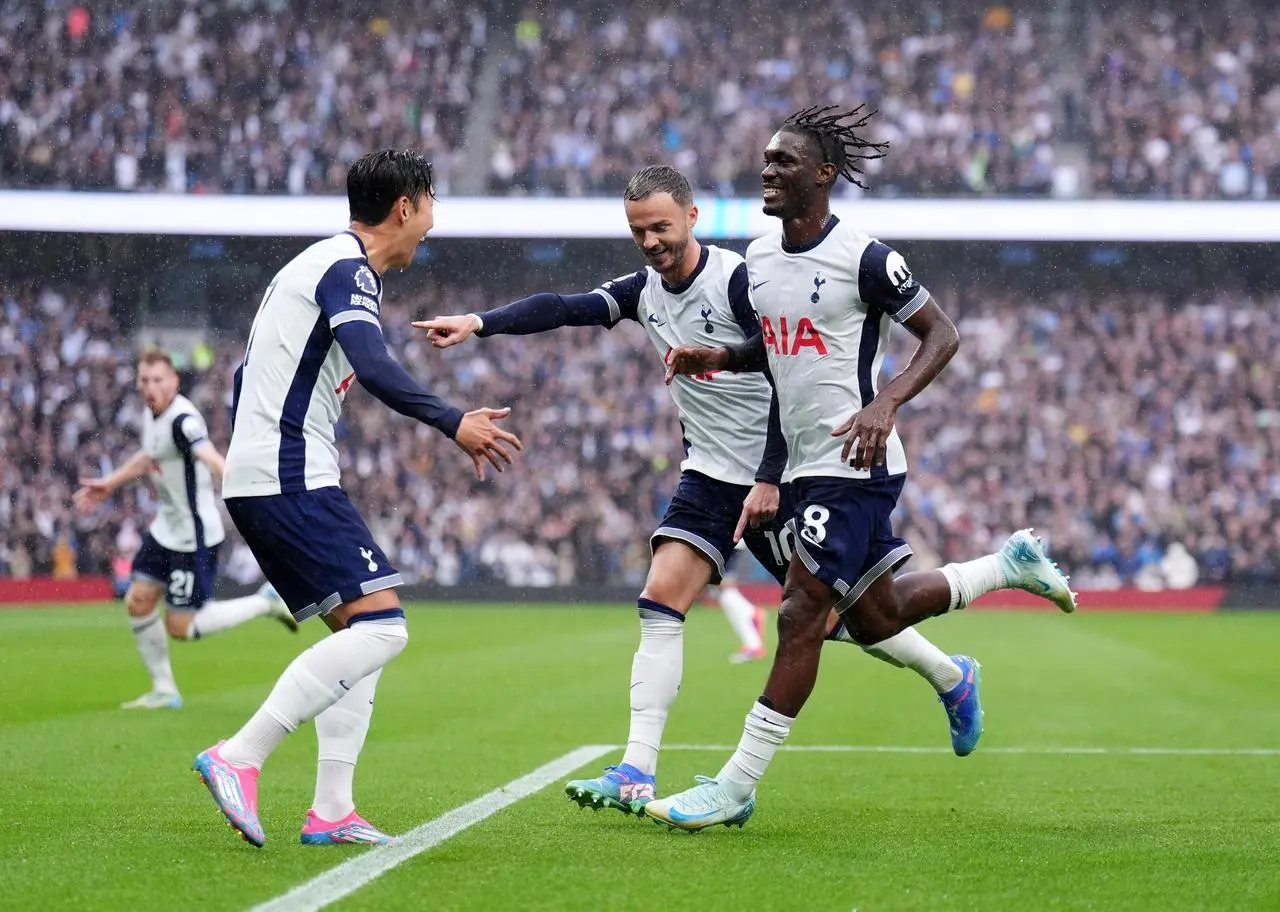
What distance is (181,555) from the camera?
10898mm

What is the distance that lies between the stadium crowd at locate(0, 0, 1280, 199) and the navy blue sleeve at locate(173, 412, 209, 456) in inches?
687

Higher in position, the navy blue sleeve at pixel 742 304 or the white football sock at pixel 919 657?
the navy blue sleeve at pixel 742 304

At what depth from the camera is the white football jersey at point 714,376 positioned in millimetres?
6246

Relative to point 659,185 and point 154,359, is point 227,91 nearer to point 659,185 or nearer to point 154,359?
point 154,359

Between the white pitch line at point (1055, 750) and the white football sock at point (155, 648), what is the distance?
164 inches

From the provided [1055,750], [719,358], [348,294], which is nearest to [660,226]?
[719,358]

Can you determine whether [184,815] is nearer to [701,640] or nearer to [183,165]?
[701,640]

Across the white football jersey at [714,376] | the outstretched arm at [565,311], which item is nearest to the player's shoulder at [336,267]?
the outstretched arm at [565,311]

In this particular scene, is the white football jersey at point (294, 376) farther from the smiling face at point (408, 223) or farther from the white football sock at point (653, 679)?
the white football sock at point (653, 679)

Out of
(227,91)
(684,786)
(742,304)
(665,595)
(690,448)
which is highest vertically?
(227,91)

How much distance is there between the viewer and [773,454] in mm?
5984

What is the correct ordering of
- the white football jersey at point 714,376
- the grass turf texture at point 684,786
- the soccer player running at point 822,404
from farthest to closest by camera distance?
the white football jersey at point 714,376 → the soccer player running at point 822,404 → the grass turf texture at point 684,786

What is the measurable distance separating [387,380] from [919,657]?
2.63 m

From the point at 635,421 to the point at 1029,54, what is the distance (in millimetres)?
10489
